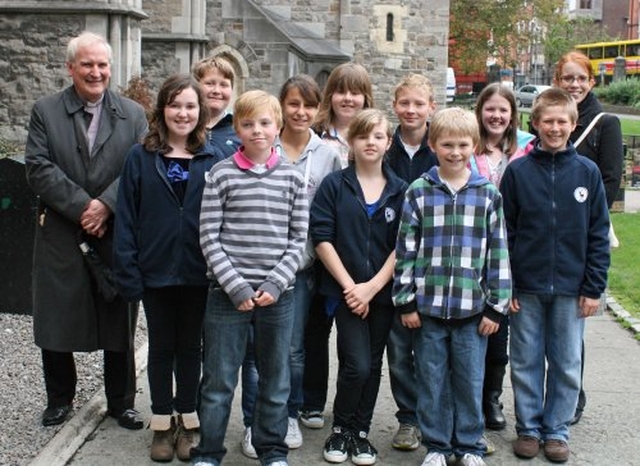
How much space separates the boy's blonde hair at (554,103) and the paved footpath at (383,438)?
180 centimetres

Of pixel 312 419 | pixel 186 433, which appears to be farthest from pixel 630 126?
pixel 186 433

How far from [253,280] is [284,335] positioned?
35 cm

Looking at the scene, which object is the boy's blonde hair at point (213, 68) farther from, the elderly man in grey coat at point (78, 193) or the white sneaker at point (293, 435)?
the white sneaker at point (293, 435)

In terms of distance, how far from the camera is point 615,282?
1059 centimetres

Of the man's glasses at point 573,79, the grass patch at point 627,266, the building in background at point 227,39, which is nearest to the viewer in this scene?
the man's glasses at point 573,79

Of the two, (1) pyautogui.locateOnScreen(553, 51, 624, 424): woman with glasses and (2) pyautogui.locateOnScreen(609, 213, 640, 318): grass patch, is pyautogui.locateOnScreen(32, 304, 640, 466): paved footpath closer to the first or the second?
(1) pyautogui.locateOnScreen(553, 51, 624, 424): woman with glasses

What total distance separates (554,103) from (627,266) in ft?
23.0

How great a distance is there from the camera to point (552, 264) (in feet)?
16.6

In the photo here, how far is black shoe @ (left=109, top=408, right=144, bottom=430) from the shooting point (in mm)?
5473

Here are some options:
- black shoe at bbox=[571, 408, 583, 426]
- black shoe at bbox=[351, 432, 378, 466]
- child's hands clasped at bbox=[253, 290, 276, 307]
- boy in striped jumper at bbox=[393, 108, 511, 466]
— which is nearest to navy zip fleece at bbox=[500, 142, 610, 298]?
boy in striped jumper at bbox=[393, 108, 511, 466]

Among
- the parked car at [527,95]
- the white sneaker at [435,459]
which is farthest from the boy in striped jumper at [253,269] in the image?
the parked car at [527,95]

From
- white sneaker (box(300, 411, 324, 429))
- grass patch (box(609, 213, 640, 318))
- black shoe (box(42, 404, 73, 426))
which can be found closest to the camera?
black shoe (box(42, 404, 73, 426))

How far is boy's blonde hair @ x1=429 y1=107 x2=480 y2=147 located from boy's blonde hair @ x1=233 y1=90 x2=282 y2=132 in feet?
2.59

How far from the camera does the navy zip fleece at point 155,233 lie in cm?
479
